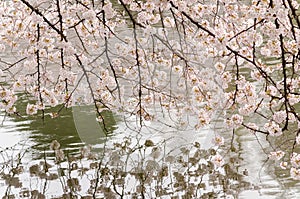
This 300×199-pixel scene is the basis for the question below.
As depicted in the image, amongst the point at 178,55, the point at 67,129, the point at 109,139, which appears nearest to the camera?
the point at 178,55

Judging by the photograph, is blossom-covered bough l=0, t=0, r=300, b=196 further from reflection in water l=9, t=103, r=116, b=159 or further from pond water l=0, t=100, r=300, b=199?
reflection in water l=9, t=103, r=116, b=159

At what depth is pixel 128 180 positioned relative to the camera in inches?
146

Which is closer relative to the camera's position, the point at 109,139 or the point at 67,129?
the point at 109,139

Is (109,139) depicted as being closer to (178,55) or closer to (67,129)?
(67,129)

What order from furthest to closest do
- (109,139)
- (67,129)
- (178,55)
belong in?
(67,129) < (109,139) < (178,55)

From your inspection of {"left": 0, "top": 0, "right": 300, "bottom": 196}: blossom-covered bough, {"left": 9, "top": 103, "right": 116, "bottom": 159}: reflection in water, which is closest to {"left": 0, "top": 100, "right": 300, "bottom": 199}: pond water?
{"left": 9, "top": 103, "right": 116, "bottom": 159}: reflection in water

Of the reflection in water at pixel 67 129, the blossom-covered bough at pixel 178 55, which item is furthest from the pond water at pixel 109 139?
the blossom-covered bough at pixel 178 55

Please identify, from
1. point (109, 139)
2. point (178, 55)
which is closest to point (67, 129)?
point (109, 139)

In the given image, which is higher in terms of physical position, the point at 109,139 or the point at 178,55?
the point at 178,55

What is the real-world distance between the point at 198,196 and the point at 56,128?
1866mm

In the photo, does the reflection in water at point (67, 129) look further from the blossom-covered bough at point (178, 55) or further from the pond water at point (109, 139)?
the blossom-covered bough at point (178, 55)

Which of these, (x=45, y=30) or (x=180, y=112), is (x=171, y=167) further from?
(x=45, y=30)

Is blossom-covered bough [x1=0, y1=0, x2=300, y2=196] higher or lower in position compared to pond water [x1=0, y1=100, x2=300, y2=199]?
higher

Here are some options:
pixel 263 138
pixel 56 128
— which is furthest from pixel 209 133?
pixel 56 128
